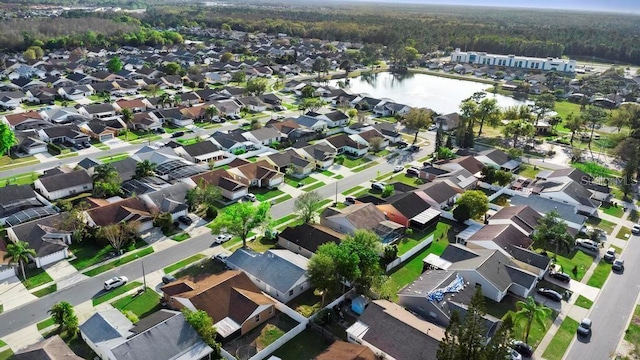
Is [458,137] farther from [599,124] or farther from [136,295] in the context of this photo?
[136,295]

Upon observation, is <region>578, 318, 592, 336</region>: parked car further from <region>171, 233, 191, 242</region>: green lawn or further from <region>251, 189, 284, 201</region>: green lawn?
<region>171, 233, 191, 242</region>: green lawn

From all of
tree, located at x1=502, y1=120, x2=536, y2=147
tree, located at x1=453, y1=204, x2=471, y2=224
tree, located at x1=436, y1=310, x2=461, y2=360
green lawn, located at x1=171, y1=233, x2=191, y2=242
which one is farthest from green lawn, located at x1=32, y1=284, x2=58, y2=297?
tree, located at x1=502, y1=120, x2=536, y2=147

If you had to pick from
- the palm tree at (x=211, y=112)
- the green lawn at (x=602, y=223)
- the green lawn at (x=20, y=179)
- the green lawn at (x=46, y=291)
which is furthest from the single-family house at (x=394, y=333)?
the palm tree at (x=211, y=112)

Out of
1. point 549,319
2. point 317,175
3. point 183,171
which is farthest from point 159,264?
point 549,319

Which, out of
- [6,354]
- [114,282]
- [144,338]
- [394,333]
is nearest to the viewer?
[144,338]

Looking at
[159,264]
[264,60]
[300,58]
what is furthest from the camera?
[300,58]

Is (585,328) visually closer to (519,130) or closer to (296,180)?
(296,180)

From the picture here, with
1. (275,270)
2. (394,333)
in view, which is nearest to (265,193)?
(275,270)
